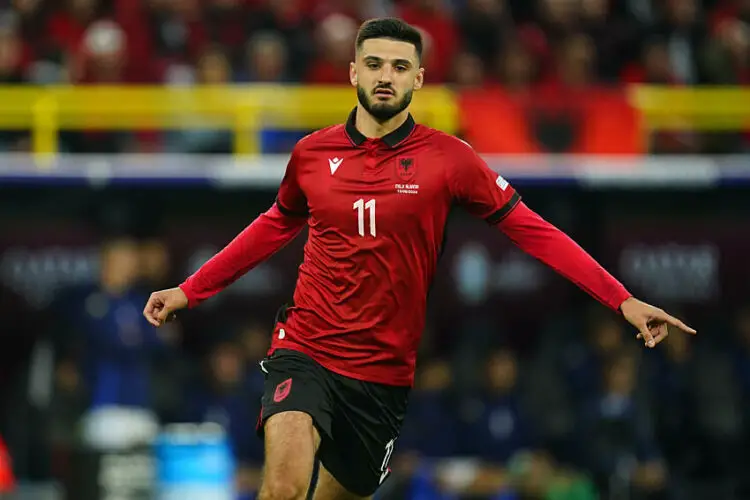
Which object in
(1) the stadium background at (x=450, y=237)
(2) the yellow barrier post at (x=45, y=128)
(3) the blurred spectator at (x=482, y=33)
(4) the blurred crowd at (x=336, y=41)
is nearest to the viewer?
(1) the stadium background at (x=450, y=237)

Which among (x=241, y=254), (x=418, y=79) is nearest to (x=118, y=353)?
(x=241, y=254)

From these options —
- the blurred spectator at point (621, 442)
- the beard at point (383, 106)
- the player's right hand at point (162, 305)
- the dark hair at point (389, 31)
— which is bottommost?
the blurred spectator at point (621, 442)

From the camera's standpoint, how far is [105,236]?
514 inches

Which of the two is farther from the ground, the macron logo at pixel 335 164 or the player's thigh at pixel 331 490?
the macron logo at pixel 335 164

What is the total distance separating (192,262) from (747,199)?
4.77 metres

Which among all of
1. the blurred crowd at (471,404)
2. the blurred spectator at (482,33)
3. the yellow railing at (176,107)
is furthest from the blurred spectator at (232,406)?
the blurred spectator at (482,33)

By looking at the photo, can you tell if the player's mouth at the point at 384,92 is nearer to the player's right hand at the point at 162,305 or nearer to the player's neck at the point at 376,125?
the player's neck at the point at 376,125

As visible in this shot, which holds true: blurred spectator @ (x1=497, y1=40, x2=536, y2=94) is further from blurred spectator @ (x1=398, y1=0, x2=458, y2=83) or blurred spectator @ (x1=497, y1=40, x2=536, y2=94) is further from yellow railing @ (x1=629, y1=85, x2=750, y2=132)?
yellow railing @ (x1=629, y1=85, x2=750, y2=132)

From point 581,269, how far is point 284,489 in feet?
4.72

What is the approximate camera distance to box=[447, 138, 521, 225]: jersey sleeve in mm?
6199

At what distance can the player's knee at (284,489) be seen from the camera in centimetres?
575

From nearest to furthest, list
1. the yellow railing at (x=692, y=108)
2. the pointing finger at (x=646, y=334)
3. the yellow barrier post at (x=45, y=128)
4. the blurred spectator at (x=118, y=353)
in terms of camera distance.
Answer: the pointing finger at (x=646, y=334), the blurred spectator at (x=118, y=353), the yellow barrier post at (x=45, y=128), the yellow railing at (x=692, y=108)

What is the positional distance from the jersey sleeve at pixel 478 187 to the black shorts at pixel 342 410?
2.78 ft

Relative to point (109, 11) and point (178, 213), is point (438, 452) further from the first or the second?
point (109, 11)
